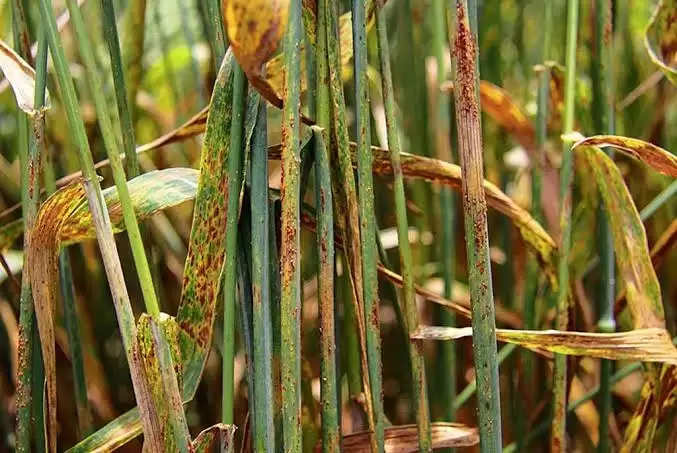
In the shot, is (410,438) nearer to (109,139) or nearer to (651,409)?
(651,409)

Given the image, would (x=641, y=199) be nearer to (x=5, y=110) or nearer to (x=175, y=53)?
(x=175, y=53)

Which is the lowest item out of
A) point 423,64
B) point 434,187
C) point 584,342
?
point 584,342

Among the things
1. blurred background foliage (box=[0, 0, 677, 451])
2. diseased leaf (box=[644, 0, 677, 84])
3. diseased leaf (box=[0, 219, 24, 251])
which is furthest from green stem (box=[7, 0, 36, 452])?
diseased leaf (box=[644, 0, 677, 84])

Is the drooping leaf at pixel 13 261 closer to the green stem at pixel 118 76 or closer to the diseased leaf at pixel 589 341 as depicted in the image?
the green stem at pixel 118 76

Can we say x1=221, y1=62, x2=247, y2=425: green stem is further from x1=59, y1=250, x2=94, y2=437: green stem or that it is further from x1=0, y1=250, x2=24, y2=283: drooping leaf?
x1=0, y1=250, x2=24, y2=283: drooping leaf

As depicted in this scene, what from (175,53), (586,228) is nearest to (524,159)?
(586,228)

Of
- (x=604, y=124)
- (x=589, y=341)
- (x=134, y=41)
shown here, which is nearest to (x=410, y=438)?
(x=589, y=341)
